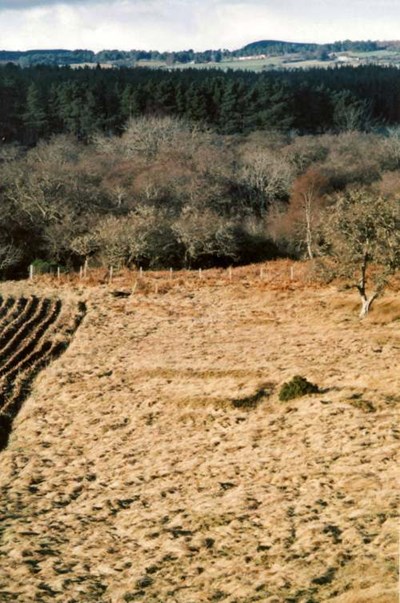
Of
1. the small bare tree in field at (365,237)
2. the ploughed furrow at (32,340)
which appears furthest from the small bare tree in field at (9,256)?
the small bare tree in field at (365,237)

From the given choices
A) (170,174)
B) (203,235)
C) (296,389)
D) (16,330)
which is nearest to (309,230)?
(203,235)

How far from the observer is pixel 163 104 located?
110938 mm

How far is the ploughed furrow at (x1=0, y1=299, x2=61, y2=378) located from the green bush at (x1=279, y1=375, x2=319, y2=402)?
478 inches

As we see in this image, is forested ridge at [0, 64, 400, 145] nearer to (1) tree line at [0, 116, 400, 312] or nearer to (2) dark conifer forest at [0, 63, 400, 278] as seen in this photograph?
(2) dark conifer forest at [0, 63, 400, 278]

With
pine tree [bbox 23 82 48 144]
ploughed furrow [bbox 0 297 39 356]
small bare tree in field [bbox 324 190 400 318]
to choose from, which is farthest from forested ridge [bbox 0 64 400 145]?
small bare tree in field [bbox 324 190 400 318]

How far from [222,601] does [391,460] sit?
7.27 metres

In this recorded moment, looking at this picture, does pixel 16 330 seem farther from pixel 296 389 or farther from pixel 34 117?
pixel 34 117

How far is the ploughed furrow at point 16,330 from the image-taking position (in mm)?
33188

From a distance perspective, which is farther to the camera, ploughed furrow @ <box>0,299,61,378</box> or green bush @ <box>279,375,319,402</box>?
ploughed furrow @ <box>0,299,61,378</box>

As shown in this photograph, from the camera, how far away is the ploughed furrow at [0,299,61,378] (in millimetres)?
30397

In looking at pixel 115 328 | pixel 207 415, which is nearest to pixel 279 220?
pixel 115 328

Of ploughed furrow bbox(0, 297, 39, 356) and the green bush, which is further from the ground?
the green bush

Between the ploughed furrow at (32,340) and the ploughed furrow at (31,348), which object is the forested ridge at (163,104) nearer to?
the ploughed furrow at (32,340)

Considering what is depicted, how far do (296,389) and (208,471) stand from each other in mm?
5858
